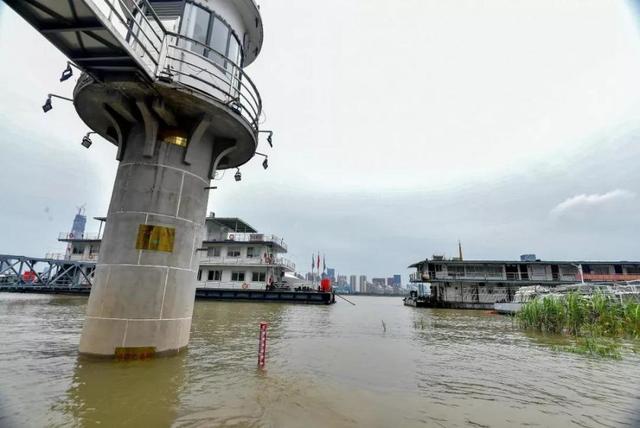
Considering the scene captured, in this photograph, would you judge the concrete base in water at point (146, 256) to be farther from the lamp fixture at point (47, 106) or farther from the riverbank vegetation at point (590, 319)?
the riverbank vegetation at point (590, 319)

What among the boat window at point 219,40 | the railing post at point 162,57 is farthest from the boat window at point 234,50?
Answer: the railing post at point 162,57

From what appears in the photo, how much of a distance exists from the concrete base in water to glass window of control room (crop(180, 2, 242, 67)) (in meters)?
3.04

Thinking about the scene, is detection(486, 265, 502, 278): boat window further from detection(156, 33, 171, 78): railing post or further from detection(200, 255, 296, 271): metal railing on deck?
detection(156, 33, 171, 78): railing post

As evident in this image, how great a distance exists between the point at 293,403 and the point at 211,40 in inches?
414

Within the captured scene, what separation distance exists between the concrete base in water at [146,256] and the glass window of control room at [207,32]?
3.04 m

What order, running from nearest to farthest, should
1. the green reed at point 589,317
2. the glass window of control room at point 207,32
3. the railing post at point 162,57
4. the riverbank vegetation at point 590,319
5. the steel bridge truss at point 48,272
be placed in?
the railing post at point 162,57 → the glass window of control room at point 207,32 → the riverbank vegetation at point 590,319 → the green reed at point 589,317 → the steel bridge truss at point 48,272

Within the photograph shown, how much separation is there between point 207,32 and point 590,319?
22.3 m

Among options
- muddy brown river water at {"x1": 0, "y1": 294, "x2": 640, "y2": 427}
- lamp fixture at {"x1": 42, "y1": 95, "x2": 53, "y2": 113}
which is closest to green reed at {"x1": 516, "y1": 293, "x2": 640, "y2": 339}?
muddy brown river water at {"x1": 0, "y1": 294, "x2": 640, "y2": 427}

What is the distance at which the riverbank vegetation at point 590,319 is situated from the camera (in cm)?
1455

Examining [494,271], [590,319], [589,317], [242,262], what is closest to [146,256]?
[589,317]

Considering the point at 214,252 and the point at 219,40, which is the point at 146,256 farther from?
the point at 214,252

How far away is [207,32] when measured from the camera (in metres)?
9.53

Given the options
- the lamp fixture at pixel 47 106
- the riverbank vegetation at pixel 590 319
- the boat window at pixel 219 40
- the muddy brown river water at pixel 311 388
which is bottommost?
the muddy brown river water at pixel 311 388

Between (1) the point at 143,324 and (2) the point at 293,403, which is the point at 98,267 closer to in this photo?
(1) the point at 143,324
